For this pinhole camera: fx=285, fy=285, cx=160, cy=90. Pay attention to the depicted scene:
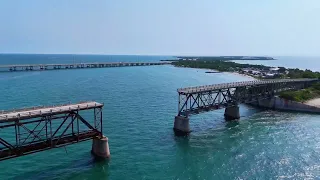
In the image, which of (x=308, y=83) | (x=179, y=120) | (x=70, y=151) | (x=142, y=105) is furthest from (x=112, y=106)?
(x=308, y=83)

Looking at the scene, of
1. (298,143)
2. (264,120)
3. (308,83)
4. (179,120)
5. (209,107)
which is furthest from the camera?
(308,83)

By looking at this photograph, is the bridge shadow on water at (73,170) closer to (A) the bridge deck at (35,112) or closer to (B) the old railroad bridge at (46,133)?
(B) the old railroad bridge at (46,133)

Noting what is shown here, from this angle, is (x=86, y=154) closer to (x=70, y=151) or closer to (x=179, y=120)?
(x=70, y=151)

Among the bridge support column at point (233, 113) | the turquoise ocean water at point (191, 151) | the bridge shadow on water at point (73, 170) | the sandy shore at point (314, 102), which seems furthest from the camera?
the sandy shore at point (314, 102)

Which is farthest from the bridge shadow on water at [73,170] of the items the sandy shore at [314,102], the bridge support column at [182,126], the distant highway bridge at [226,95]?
the sandy shore at [314,102]

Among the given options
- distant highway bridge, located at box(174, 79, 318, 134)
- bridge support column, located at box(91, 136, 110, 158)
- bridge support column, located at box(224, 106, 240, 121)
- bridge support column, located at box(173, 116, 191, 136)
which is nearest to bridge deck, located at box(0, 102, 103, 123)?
bridge support column, located at box(91, 136, 110, 158)

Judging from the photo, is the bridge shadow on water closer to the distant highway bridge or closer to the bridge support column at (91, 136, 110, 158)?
the bridge support column at (91, 136, 110, 158)
